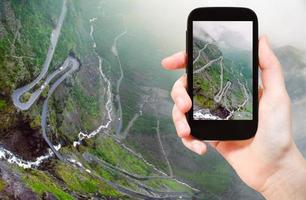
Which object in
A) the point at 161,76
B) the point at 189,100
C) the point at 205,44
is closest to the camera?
the point at 189,100

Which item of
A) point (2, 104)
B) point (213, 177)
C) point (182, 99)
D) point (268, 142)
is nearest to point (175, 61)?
point (182, 99)

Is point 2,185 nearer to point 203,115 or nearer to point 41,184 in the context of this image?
point 41,184

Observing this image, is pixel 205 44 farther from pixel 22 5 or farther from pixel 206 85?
pixel 22 5

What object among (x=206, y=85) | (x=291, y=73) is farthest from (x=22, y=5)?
(x=206, y=85)

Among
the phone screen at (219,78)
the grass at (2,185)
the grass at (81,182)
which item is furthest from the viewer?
the grass at (81,182)

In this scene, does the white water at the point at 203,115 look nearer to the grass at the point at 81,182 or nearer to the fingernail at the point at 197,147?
the fingernail at the point at 197,147

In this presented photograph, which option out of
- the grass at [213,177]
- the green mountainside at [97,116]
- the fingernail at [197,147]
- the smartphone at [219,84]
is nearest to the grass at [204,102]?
the smartphone at [219,84]
